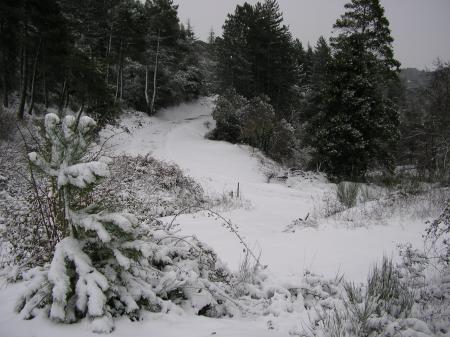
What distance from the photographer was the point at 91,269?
2271 mm

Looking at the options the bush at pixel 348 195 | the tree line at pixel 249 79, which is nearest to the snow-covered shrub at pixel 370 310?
the bush at pixel 348 195

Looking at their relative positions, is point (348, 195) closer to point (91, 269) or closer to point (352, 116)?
point (91, 269)

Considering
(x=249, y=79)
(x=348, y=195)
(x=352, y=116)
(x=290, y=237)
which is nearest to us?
(x=290, y=237)

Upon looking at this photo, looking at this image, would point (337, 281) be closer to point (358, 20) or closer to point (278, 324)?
point (278, 324)

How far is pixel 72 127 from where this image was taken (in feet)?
8.02

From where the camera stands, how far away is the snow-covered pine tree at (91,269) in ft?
7.04

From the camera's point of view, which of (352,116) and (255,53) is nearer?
(352,116)

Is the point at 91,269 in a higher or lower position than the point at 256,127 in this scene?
lower

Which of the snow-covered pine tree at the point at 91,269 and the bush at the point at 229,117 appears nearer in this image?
the snow-covered pine tree at the point at 91,269

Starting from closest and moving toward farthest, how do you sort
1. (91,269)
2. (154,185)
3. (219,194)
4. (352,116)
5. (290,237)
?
(91,269)
(290,237)
(154,185)
(219,194)
(352,116)

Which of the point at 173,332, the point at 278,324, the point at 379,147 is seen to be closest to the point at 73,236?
the point at 173,332

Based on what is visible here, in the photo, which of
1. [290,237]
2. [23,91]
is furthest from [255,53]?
[290,237]

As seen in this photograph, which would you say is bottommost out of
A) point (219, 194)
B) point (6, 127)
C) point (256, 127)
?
point (219, 194)

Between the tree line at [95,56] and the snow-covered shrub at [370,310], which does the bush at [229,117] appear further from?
the snow-covered shrub at [370,310]
